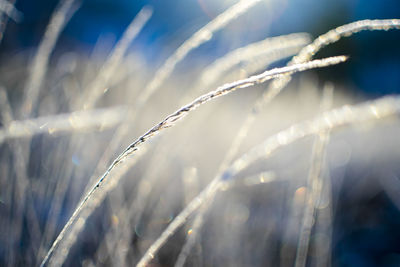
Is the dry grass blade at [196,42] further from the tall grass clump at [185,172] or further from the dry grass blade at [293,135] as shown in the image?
Result: the dry grass blade at [293,135]

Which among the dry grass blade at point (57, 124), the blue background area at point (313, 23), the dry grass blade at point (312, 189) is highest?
the blue background area at point (313, 23)

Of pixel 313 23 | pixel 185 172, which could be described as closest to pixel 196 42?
pixel 185 172

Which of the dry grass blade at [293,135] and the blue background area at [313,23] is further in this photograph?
the blue background area at [313,23]

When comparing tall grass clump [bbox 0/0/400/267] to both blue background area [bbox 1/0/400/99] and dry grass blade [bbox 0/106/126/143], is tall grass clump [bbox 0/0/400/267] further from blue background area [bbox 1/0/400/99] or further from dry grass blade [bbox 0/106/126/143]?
blue background area [bbox 1/0/400/99]

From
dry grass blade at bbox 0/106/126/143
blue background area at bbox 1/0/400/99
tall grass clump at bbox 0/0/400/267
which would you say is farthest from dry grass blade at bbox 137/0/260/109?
blue background area at bbox 1/0/400/99

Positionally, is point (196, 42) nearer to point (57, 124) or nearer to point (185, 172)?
point (57, 124)

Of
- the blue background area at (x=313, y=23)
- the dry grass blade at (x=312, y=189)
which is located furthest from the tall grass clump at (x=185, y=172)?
the blue background area at (x=313, y=23)

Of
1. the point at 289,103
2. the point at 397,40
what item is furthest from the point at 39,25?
the point at 397,40

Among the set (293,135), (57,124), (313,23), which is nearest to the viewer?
(293,135)
